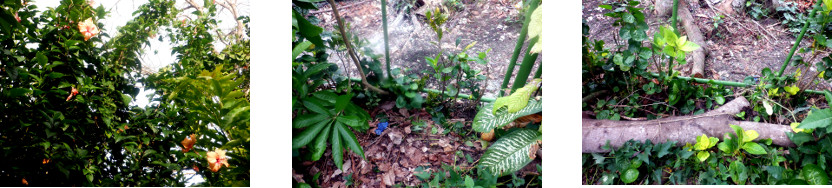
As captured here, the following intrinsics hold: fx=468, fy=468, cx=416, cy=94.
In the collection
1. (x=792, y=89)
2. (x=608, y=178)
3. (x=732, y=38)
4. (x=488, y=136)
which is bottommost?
(x=608, y=178)

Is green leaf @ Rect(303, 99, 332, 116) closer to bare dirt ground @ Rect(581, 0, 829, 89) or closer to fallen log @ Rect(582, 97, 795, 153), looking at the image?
fallen log @ Rect(582, 97, 795, 153)

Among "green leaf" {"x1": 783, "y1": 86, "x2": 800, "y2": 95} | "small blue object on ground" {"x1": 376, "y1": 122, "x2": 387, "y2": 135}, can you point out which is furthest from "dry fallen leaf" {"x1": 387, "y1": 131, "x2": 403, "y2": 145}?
"green leaf" {"x1": 783, "y1": 86, "x2": 800, "y2": 95}

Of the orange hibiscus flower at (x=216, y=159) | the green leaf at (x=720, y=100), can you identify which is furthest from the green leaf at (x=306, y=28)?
the green leaf at (x=720, y=100)

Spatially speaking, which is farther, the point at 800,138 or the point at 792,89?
the point at 792,89

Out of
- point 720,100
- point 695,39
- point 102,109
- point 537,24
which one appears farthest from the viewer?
point 695,39

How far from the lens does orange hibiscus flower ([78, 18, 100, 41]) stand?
123 cm

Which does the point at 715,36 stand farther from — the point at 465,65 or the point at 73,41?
the point at 73,41

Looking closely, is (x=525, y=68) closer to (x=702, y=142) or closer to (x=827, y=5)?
(x=702, y=142)

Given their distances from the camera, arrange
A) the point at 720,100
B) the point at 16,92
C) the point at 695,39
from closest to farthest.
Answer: the point at 16,92 < the point at 720,100 < the point at 695,39

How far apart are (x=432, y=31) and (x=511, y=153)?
648mm

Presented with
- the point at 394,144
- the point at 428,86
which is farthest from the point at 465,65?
the point at 394,144

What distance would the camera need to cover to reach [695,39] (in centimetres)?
166

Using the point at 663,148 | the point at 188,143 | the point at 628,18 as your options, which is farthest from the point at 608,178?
the point at 188,143

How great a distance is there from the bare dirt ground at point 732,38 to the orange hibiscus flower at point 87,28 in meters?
1.55
